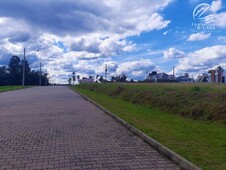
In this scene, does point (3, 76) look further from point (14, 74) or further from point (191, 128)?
point (191, 128)

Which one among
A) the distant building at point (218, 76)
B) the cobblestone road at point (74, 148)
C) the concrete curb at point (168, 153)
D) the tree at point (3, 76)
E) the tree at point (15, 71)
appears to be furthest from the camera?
the tree at point (15, 71)

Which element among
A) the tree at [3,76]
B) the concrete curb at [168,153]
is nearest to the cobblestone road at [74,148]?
the concrete curb at [168,153]

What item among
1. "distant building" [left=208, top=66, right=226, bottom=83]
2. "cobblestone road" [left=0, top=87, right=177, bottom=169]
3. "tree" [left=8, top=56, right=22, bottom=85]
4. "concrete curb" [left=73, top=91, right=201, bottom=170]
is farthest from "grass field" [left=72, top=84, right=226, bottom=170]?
"tree" [left=8, top=56, right=22, bottom=85]

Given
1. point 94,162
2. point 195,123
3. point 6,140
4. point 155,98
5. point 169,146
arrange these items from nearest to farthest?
point 94,162, point 169,146, point 6,140, point 195,123, point 155,98

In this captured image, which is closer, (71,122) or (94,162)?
Answer: (94,162)

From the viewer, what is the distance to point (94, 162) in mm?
5980

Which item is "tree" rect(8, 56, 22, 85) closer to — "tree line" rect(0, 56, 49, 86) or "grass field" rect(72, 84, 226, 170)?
"tree line" rect(0, 56, 49, 86)

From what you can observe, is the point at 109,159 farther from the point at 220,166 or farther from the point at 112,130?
the point at 112,130

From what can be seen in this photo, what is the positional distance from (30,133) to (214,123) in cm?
608

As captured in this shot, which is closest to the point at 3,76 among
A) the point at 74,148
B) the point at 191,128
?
the point at 191,128

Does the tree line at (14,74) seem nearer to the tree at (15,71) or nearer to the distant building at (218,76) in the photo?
the tree at (15,71)

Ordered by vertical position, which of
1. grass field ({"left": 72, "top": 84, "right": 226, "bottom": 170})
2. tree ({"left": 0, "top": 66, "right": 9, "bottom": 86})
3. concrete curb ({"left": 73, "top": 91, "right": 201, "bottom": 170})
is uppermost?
tree ({"left": 0, "top": 66, "right": 9, "bottom": 86})

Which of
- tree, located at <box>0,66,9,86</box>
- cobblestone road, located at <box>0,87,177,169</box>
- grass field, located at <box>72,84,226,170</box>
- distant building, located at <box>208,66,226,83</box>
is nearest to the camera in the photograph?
cobblestone road, located at <box>0,87,177,169</box>

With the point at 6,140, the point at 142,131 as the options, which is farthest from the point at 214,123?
the point at 6,140
